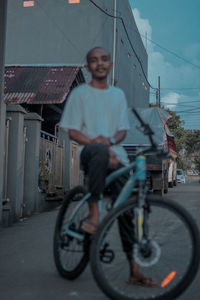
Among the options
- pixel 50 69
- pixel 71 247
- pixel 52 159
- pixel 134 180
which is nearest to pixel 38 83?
pixel 50 69

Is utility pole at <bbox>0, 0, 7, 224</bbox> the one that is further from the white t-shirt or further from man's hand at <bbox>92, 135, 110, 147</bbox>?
man's hand at <bbox>92, 135, 110, 147</bbox>

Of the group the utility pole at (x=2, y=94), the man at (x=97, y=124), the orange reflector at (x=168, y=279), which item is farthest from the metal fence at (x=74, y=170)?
the orange reflector at (x=168, y=279)

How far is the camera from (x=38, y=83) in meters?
15.0

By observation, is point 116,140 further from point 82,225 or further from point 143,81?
point 143,81

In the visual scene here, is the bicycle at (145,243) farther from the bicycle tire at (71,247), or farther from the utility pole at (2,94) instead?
the utility pole at (2,94)

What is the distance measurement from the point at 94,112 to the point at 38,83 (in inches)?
483

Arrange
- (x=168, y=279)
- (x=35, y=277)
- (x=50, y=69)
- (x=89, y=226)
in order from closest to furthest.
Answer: (x=168, y=279)
(x=89, y=226)
(x=35, y=277)
(x=50, y=69)

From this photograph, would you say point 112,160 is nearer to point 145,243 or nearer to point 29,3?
point 145,243

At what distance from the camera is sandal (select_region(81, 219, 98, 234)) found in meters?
3.05

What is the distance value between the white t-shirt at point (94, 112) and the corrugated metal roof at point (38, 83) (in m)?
10.4

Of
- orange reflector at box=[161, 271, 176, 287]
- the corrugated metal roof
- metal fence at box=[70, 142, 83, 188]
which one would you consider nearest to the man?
orange reflector at box=[161, 271, 176, 287]

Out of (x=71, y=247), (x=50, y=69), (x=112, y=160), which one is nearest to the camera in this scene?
(x=112, y=160)

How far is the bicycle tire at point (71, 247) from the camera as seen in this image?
3.38 meters

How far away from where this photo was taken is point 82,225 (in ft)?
10.5
